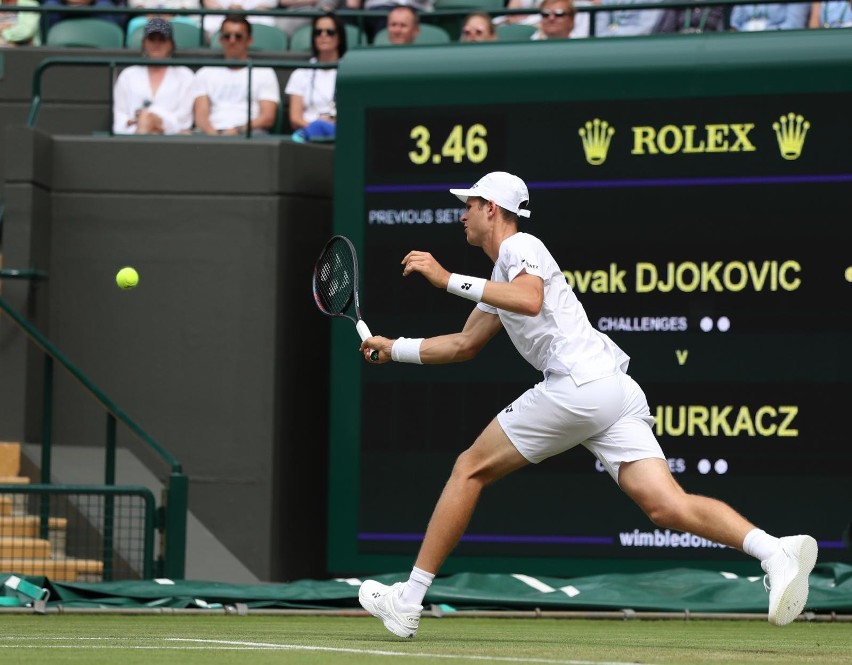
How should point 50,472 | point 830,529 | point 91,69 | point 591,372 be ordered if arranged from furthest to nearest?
point 91,69, point 50,472, point 830,529, point 591,372

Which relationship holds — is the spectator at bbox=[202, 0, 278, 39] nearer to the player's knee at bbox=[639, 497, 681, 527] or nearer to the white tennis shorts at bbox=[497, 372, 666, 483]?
the white tennis shorts at bbox=[497, 372, 666, 483]

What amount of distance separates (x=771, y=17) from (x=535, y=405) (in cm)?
659

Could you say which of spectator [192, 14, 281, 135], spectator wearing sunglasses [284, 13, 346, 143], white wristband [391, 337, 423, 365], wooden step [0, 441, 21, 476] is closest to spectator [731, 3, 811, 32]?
spectator wearing sunglasses [284, 13, 346, 143]

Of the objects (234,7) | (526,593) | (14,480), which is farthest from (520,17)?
(526,593)

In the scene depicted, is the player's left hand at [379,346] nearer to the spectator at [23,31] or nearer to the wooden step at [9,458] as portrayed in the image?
the wooden step at [9,458]

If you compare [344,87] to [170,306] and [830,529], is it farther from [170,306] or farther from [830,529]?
[830,529]

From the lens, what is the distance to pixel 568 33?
11602mm


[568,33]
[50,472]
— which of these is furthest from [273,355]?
[568,33]

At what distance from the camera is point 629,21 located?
12430 mm

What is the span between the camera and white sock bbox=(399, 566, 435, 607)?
6.71m

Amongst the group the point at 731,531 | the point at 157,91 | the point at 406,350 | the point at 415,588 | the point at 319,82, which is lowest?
the point at 415,588

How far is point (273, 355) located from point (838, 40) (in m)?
4.21

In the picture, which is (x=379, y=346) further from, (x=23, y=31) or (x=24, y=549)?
(x=23, y=31)

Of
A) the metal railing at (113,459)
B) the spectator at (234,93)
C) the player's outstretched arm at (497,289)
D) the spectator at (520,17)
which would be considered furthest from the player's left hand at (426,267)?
the spectator at (520,17)
